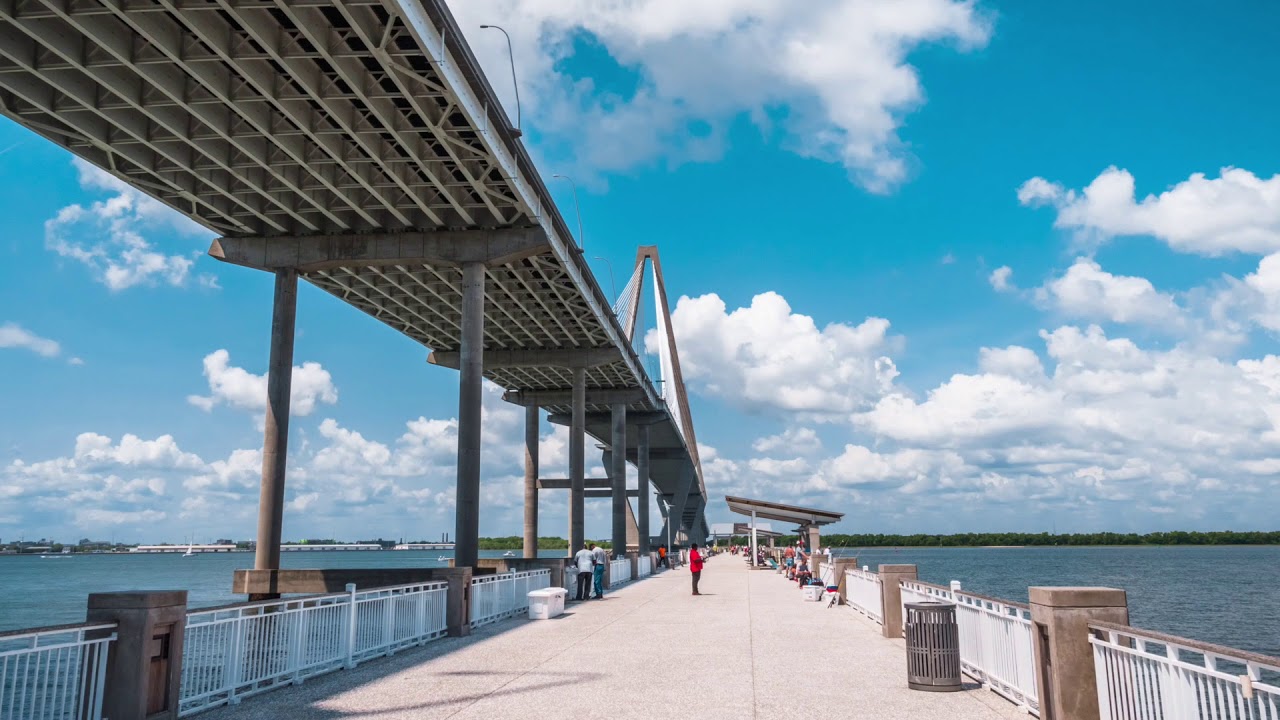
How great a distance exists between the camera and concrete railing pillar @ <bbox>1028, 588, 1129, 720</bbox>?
7980 mm

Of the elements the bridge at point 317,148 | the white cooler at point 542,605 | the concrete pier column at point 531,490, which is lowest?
the white cooler at point 542,605

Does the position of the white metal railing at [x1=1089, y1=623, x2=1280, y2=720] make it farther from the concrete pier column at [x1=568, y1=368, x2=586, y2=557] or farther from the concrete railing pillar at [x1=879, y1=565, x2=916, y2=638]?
the concrete pier column at [x1=568, y1=368, x2=586, y2=557]

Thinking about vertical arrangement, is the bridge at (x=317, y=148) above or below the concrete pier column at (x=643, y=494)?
above

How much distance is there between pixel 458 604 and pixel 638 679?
631 cm

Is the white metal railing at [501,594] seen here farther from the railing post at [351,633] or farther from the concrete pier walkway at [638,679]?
the railing post at [351,633]

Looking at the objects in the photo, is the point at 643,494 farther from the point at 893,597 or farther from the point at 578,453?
the point at 893,597

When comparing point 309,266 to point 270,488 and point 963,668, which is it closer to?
point 270,488

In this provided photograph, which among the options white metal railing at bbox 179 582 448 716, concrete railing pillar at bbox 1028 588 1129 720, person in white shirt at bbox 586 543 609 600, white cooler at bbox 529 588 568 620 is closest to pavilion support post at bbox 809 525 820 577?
person in white shirt at bbox 586 543 609 600

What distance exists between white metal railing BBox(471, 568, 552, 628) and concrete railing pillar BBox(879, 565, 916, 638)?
7.78 meters

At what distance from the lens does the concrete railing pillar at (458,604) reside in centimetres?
1702

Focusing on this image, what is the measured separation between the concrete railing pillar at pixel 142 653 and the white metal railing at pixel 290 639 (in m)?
0.40

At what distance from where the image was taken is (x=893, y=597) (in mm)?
16141

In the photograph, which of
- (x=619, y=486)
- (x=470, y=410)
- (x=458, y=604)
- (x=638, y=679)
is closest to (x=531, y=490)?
(x=619, y=486)

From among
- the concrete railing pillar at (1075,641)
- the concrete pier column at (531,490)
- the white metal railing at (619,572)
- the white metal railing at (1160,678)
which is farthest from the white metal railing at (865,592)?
the concrete pier column at (531,490)
